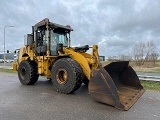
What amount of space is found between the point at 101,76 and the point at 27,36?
5.22m

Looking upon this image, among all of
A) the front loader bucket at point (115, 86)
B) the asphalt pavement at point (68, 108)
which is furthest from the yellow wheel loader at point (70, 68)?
the asphalt pavement at point (68, 108)

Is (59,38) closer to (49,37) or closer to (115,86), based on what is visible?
(49,37)

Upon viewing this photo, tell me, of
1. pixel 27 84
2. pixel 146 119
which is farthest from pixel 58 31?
pixel 146 119

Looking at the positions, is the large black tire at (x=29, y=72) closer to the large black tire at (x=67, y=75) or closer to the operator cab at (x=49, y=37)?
the operator cab at (x=49, y=37)

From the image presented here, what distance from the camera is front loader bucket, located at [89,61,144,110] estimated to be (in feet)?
16.9

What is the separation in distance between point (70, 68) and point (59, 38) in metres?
2.32

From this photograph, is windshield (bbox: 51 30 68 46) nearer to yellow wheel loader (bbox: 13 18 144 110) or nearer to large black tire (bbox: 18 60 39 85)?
yellow wheel loader (bbox: 13 18 144 110)

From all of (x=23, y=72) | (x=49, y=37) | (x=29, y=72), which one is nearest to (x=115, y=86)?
(x=49, y=37)

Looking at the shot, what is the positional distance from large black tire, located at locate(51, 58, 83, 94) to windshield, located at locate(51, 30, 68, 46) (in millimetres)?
1410

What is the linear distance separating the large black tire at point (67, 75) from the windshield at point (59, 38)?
1410 millimetres

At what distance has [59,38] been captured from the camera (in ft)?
28.5

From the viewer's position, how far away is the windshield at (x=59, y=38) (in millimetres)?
8423

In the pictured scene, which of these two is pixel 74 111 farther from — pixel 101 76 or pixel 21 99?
pixel 21 99

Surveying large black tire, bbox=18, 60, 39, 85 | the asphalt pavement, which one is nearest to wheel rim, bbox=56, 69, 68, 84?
the asphalt pavement
